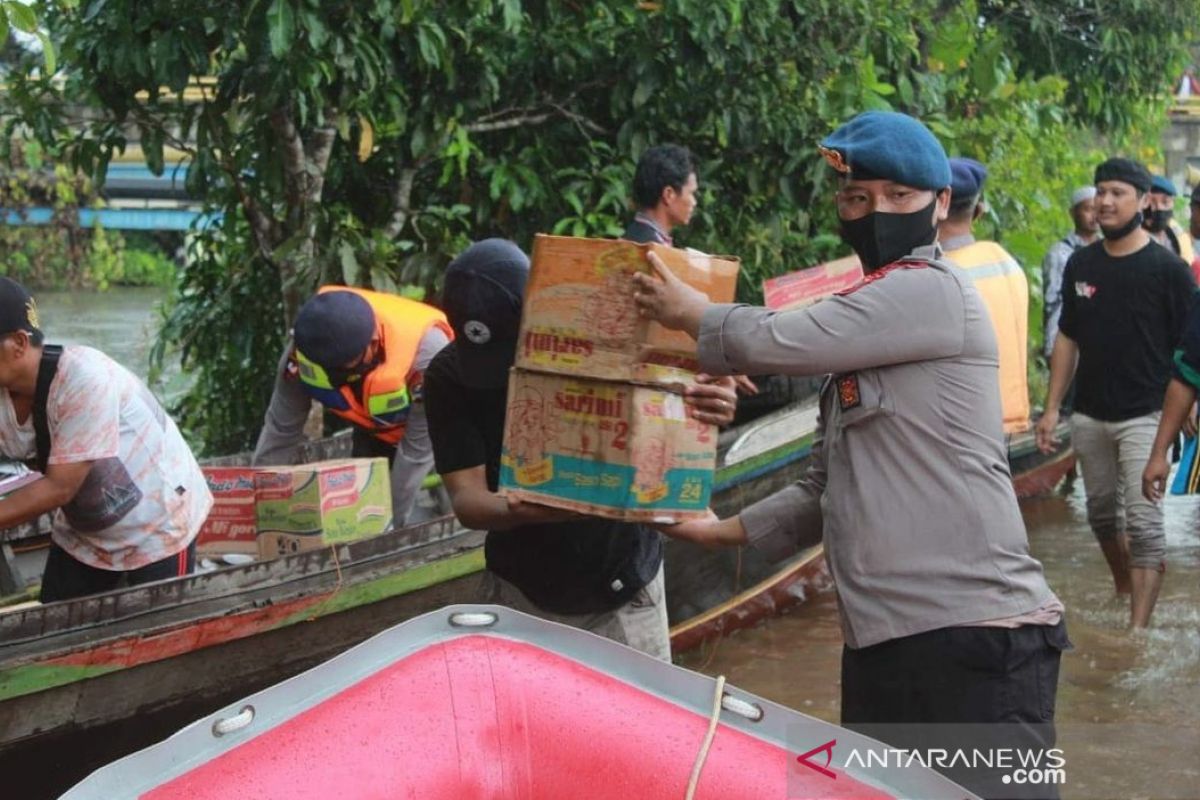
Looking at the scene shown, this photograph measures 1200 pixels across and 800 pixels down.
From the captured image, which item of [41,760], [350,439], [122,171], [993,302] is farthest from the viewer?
[122,171]

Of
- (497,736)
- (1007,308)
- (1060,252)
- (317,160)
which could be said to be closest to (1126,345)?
(1007,308)

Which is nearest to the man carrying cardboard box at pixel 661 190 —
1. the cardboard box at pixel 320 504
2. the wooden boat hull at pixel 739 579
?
the wooden boat hull at pixel 739 579

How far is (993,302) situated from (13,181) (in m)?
10.1

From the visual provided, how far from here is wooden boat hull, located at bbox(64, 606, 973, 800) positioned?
→ 2242mm

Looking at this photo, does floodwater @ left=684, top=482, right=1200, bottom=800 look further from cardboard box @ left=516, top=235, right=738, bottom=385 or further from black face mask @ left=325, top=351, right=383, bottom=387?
cardboard box @ left=516, top=235, right=738, bottom=385

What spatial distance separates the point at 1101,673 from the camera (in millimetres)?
5848

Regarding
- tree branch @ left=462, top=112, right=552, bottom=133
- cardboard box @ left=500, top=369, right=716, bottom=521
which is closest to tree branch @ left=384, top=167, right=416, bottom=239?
tree branch @ left=462, top=112, right=552, bottom=133

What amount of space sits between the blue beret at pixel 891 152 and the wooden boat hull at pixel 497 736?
88 centimetres

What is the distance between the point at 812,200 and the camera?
8.00 meters

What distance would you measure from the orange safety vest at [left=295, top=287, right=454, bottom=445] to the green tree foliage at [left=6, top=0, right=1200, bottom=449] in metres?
1.38

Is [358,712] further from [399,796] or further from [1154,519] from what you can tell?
[1154,519]

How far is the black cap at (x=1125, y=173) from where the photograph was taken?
18.1ft

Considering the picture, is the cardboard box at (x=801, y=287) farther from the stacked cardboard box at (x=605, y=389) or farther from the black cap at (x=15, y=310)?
the stacked cardboard box at (x=605, y=389)

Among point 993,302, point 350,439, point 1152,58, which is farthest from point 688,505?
point 1152,58
